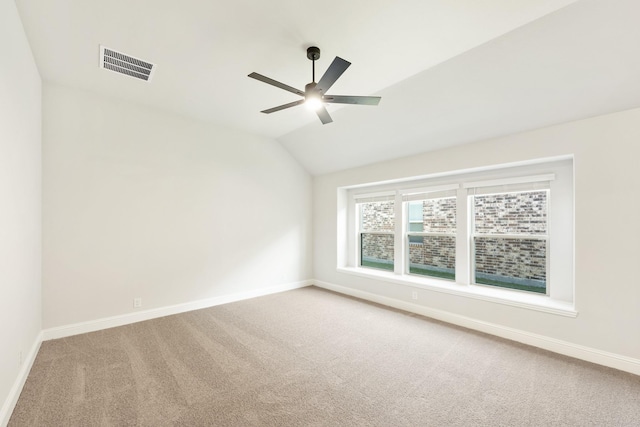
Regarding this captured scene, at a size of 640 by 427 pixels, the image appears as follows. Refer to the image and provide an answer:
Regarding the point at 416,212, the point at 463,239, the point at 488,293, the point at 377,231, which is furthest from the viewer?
the point at 377,231

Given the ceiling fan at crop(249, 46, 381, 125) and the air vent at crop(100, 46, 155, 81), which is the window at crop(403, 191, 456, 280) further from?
the air vent at crop(100, 46, 155, 81)

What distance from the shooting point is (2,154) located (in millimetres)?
1932

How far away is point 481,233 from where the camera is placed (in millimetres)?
4070

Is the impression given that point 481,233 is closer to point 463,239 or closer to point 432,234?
point 463,239

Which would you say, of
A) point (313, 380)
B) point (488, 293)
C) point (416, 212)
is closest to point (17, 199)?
point (313, 380)

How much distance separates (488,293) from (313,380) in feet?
8.49

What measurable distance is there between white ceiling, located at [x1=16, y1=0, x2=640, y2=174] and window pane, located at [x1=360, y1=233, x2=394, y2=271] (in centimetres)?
224

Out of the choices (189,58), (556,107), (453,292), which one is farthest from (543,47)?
(189,58)

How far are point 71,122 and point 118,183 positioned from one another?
86 centimetres

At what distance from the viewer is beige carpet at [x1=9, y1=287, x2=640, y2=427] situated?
6.59ft

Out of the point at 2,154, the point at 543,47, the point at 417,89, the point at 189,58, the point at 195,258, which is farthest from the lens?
the point at 195,258

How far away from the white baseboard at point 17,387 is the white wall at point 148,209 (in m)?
0.61

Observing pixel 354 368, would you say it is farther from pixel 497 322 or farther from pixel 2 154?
pixel 2 154

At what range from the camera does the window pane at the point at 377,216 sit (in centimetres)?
530
